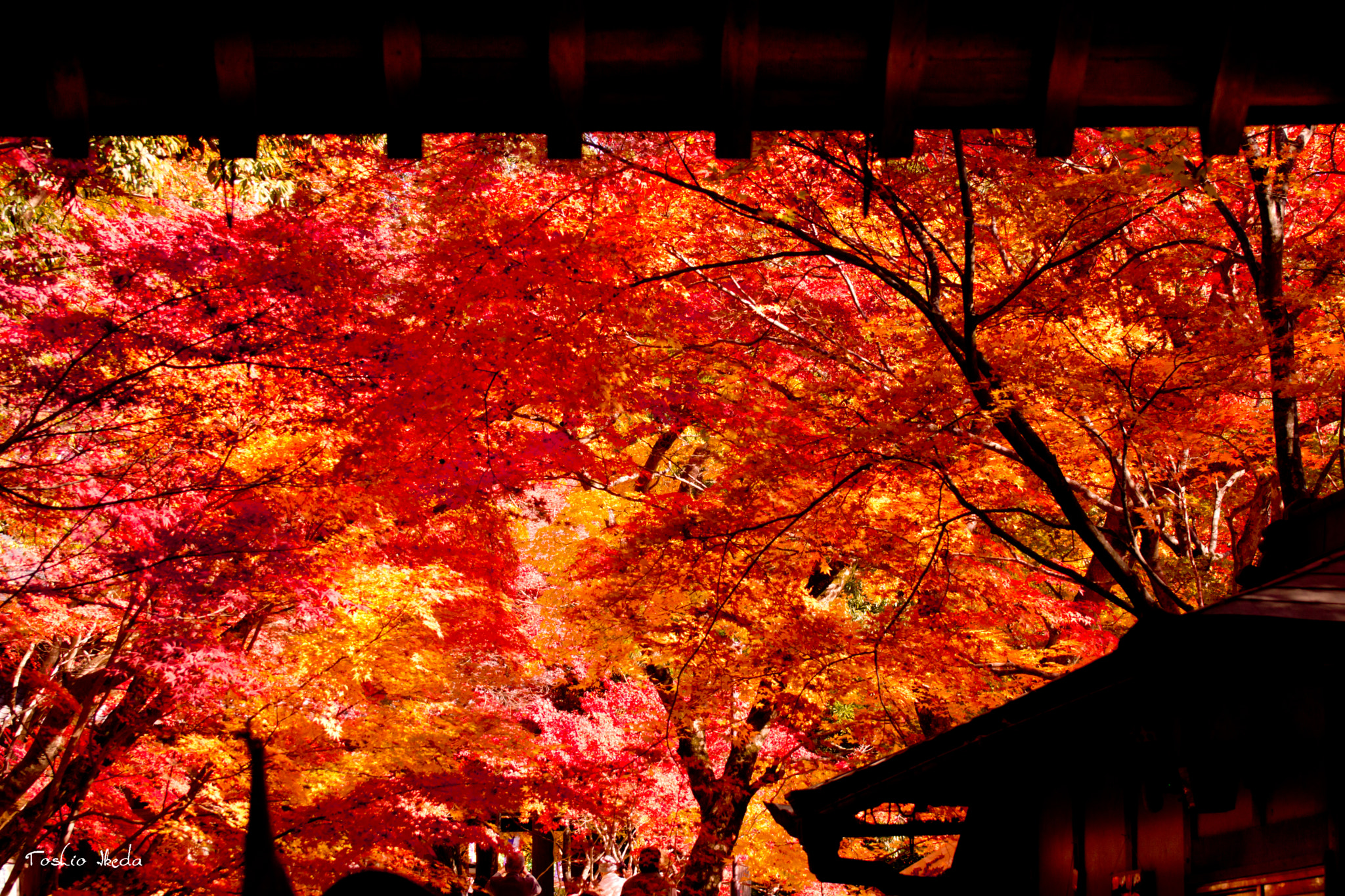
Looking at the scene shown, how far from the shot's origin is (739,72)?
303 cm

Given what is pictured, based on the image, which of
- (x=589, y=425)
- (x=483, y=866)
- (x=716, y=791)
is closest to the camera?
(x=589, y=425)

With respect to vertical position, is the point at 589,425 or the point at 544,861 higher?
the point at 589,425

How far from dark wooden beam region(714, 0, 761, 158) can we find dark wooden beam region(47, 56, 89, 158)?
5.67 ft

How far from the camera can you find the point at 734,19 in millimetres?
2998

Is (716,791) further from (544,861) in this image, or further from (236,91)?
(544,861)

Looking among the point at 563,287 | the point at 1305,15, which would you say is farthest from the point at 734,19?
the point at 563,287

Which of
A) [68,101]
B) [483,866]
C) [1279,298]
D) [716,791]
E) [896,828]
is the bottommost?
[483,866]

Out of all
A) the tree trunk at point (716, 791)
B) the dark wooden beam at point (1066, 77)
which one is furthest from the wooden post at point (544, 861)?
the dark wooden beam at point (1066, 77)

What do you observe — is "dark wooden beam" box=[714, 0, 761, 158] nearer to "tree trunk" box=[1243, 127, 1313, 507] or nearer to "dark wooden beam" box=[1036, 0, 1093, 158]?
"dark wooden beam" box=[1036, 0, 1093, 158]

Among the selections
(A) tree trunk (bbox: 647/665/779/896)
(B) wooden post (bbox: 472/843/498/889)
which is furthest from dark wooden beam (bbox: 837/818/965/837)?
(B) wooden post (bbox: 472/843/498/889)

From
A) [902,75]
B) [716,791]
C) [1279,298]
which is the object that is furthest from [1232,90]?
[716,791]

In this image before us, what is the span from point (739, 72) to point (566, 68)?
1.55 feet

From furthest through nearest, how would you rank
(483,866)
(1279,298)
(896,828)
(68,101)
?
1. (483,866)
2. (896,828)
3. (1279,298)
4. (68,101)

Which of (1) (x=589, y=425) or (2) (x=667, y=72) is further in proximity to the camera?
(1) (x=589, y=425)
